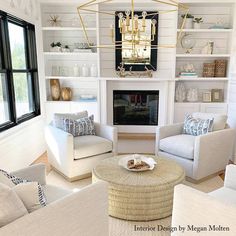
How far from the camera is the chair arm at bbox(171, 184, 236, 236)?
4.49 feet

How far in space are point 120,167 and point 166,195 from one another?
1.84ft

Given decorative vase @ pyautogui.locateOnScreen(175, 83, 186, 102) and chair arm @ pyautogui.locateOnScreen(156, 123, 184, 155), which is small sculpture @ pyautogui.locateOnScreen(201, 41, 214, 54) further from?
chair arm @ pyautogui.locateOnScreen(156, 123, 184, 155)

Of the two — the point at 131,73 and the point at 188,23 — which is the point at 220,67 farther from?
the point at 131,73

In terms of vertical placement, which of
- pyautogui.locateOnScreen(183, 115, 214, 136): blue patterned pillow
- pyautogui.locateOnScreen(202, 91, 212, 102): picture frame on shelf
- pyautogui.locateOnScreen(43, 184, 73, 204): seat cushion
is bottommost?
pyautogui.locateOnScreen(43, 184, 73, 204): seat cushion

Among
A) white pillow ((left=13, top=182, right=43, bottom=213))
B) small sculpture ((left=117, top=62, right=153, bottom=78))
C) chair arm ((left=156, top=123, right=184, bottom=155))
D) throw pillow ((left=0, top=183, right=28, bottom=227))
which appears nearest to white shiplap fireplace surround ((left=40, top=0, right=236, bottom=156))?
small sculpture ((left=117, top=62, right=153, bottom=78))

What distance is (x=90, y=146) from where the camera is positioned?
3.13 meters

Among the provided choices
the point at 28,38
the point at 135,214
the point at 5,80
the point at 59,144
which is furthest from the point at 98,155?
the point at 28,38

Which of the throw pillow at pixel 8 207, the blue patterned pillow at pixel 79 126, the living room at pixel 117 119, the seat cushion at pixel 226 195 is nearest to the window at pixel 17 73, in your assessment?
the living room at pixel 117 119

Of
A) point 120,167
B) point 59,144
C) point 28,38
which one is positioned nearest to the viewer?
point 120,167

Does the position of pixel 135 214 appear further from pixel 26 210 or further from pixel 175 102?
pixel 175 102

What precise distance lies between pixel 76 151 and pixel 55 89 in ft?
5.84

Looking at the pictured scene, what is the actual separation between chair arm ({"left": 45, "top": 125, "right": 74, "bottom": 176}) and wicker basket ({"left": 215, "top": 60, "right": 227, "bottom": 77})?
2.85m

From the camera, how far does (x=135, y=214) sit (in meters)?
2.28

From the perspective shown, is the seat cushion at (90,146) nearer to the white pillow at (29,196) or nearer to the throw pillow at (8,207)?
the white pillow at (29,196)
